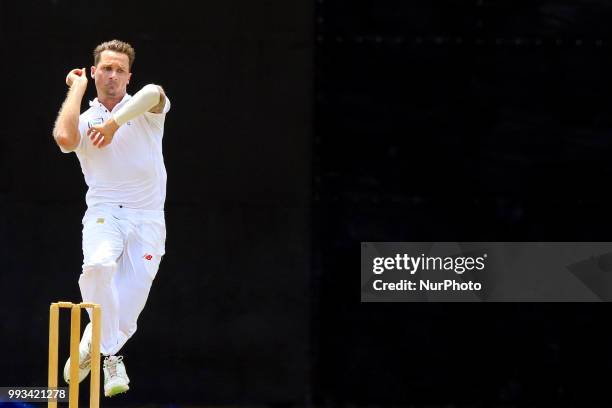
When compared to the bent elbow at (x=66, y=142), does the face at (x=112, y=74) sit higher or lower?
higher

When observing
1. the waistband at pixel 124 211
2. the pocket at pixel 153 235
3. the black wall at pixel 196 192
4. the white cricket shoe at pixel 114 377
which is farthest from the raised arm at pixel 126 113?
the white cricket shoe at pixel 114 377

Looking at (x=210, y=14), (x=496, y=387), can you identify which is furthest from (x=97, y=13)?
(x=496, y=387)

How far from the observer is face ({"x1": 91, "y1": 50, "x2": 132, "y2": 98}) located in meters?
8.38

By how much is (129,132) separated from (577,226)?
9.41ft

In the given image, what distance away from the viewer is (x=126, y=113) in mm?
7895

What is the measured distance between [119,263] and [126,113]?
0.85m

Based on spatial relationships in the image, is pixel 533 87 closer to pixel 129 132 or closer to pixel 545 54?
pixel 545 54

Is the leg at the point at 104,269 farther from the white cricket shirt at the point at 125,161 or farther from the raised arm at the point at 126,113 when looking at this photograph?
the raised arm at the point at 126,113

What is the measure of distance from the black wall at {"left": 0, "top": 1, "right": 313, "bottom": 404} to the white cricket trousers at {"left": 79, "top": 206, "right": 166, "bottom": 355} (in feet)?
1.80

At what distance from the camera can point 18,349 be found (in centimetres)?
887

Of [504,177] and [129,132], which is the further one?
[504,177]

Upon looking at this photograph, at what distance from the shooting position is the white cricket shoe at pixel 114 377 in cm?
800

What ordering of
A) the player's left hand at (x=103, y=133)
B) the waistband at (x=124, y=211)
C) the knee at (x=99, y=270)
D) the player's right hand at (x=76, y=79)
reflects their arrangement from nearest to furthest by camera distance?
the knee at (x=99, y=270), the player's left hand at (x=103, y=133), the waistband at (x=124, y=211), the player's right hand at (x=76, y=79)

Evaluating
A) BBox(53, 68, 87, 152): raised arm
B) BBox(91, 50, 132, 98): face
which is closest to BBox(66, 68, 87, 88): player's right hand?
BBox(53, 68, 87, 152): raised arm
